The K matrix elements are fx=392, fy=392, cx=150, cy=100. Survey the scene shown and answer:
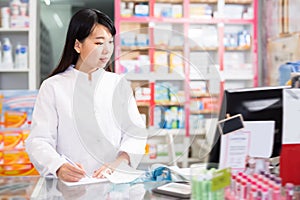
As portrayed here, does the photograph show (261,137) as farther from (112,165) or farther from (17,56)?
(17,56)

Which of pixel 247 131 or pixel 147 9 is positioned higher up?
pixel 147 9

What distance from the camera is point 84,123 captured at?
1402 mm

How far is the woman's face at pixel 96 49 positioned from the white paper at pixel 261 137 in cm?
52

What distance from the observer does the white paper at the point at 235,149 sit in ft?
3.89

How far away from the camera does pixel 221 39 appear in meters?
4.37

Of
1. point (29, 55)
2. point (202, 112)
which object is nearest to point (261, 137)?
point (202, 112)

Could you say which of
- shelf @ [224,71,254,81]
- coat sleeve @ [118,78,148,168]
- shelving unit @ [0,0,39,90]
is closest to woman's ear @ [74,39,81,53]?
coat sleeve @ [118,78,148,168]

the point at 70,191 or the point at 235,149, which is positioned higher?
the point at 235,149

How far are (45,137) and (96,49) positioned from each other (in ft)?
1.61

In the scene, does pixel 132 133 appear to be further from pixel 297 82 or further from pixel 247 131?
pixel 297 82

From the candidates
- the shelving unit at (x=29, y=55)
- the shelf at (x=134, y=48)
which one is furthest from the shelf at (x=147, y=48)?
the shelving unit at (x=29, y=55)

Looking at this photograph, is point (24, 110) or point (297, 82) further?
point (24, 110)

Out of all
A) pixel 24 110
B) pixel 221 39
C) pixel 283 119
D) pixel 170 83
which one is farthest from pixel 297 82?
pixel 221 39

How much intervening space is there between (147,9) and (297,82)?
10.0 ft
